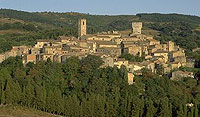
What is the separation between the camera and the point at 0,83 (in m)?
41.0

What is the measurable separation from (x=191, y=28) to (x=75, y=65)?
174 feet

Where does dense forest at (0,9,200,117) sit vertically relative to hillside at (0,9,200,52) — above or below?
below

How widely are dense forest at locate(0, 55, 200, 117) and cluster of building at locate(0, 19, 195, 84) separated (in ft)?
5.22

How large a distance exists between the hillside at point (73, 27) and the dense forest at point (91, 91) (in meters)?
15.8

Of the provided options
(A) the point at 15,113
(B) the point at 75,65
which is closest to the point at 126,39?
(B) the point at 75,65

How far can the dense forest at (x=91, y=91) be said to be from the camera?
36344mm

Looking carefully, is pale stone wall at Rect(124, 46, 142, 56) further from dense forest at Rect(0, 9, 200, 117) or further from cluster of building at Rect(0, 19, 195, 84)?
dense forest at Rect(0, 9, 200, 117)

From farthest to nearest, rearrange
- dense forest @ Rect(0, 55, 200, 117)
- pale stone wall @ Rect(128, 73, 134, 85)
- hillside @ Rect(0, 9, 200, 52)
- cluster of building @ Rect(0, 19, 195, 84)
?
hillside @ Rect(0, 9, 200, 52) < cluster of building @ Rect(0, 19, 195, 84) < pale stone wall @ Rect(128, 73, 134, 85) < dense forest @ Rect(0, 55, 200, 117)

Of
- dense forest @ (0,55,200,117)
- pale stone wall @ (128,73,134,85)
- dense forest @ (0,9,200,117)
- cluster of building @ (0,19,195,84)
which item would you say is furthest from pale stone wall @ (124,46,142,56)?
pale stone wall @ (128,73,134,85)

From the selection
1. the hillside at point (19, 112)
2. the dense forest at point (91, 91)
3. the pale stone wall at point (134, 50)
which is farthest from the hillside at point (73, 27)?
the hillside at point (19, 112)

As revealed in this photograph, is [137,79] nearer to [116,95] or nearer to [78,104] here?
[116,95]

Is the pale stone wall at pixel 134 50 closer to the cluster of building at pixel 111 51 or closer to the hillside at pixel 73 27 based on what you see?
the cluster of building at pixel 111 51

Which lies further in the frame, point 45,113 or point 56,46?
point 56,46

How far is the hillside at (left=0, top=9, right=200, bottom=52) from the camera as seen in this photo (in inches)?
2616
